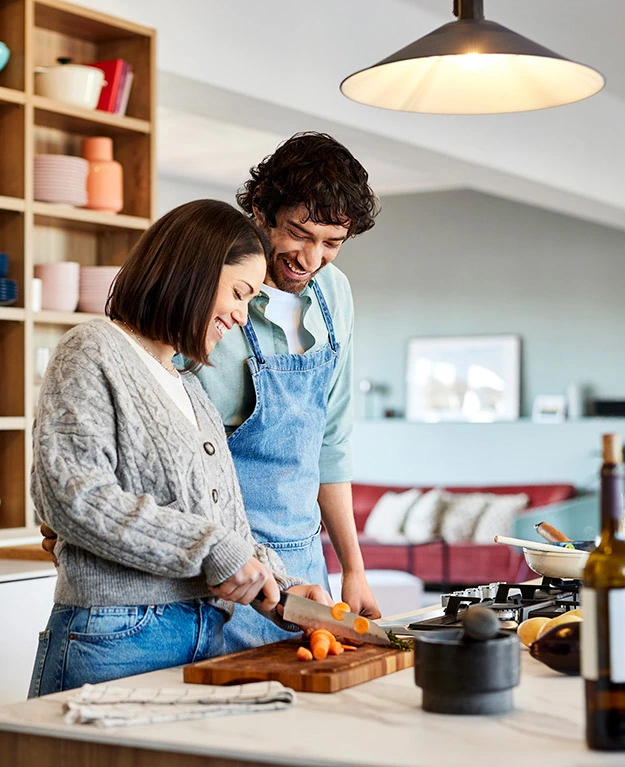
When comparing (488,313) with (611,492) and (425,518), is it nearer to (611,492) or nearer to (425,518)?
(425,518)

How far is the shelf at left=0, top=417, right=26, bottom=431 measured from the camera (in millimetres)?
3449

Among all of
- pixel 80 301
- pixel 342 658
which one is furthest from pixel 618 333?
pixel 342 658

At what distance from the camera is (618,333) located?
28.7ft

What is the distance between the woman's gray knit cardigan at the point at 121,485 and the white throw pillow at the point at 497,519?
6901 millimetres

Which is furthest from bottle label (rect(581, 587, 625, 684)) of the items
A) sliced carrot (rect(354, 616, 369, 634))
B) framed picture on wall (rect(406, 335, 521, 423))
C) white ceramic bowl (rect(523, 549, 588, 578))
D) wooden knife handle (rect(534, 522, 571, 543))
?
framed picture on wall (rect(406, 335, 521, 423))

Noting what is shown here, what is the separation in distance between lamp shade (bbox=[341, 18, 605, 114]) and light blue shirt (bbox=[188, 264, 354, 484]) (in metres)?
0.36

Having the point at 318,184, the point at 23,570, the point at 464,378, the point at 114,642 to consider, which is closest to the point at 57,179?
the point at 23,570

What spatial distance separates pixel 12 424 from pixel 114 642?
199 cm

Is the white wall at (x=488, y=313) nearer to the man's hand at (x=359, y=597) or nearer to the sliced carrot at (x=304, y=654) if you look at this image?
the man's hand at (x=359, y=597)

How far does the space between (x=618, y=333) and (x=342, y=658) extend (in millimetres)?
7586

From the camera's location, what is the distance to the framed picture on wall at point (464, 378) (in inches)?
359

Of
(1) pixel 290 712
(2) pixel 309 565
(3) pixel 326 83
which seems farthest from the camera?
(3) pixel 326 83

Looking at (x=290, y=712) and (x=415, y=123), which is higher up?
(x=415, y=123)

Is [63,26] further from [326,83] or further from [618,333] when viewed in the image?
[618,333]
